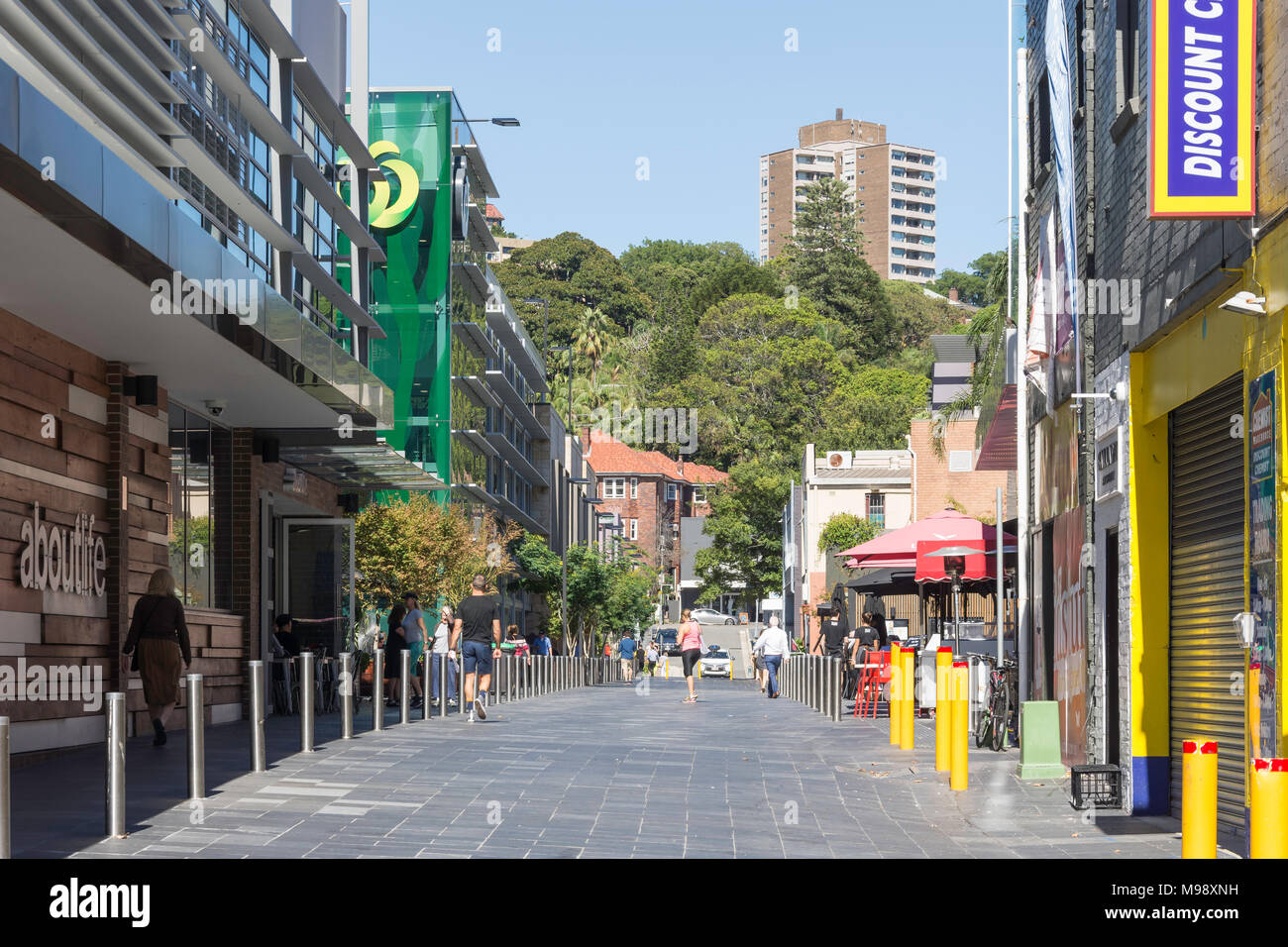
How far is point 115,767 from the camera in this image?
8.69 metres

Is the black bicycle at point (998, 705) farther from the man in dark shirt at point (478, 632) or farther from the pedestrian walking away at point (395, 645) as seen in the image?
the pedestrian walking away at point (395, 645)

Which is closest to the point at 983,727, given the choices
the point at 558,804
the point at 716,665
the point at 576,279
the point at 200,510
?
the point at 558,804

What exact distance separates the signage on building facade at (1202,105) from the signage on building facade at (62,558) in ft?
30.6

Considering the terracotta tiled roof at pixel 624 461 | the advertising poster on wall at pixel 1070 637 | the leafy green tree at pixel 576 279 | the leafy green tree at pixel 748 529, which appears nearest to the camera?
the advertising poster on wall at pixel 1070 637

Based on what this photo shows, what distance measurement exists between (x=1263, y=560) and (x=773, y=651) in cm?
2452

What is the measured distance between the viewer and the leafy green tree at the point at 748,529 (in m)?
83.8

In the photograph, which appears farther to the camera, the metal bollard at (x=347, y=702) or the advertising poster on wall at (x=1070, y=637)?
the metal bollard at (x=347, y=702)

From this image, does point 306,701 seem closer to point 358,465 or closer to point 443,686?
point 443,686

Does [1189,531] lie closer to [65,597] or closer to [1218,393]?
[1218,393]

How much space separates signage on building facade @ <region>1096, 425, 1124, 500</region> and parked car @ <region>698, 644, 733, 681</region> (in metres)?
52.2

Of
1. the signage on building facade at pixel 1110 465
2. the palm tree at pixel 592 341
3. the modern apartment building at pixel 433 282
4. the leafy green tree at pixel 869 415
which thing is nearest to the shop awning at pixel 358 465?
the signage on building facade at pixel 1110 465

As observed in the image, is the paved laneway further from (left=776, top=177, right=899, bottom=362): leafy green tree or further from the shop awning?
(left=776, top=177, right=899, bottom=362): leafy green tree
